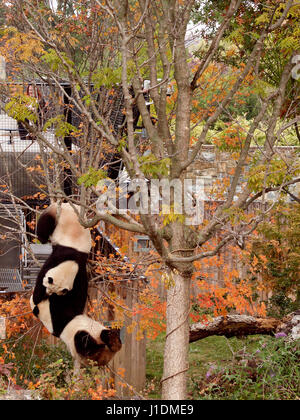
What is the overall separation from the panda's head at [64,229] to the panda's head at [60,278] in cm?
28

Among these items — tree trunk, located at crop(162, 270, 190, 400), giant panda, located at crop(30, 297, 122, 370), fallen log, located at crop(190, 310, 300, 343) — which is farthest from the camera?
fallen log, located at crop(190, 310, 300, 343)

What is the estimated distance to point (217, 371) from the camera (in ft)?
25.7

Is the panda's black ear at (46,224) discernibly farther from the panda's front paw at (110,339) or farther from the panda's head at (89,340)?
the panda's front paw at (110,339)

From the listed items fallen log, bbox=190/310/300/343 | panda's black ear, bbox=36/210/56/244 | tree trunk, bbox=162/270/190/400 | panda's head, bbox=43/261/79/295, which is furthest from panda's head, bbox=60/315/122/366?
fallen log, bbox=190/310/300/343

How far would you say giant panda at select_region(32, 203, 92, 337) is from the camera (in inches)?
275

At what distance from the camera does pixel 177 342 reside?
6543 millimetres

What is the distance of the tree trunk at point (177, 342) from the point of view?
6.52m

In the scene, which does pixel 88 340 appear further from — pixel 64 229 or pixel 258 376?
pixel 258 376

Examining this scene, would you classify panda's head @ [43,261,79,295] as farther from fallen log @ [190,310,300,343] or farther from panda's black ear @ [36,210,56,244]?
fallen log @ [190,310,300,343]

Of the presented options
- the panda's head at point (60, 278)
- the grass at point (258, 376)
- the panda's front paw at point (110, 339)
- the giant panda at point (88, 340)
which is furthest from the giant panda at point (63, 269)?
the grass at point (258, 376)

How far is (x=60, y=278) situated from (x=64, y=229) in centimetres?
66
